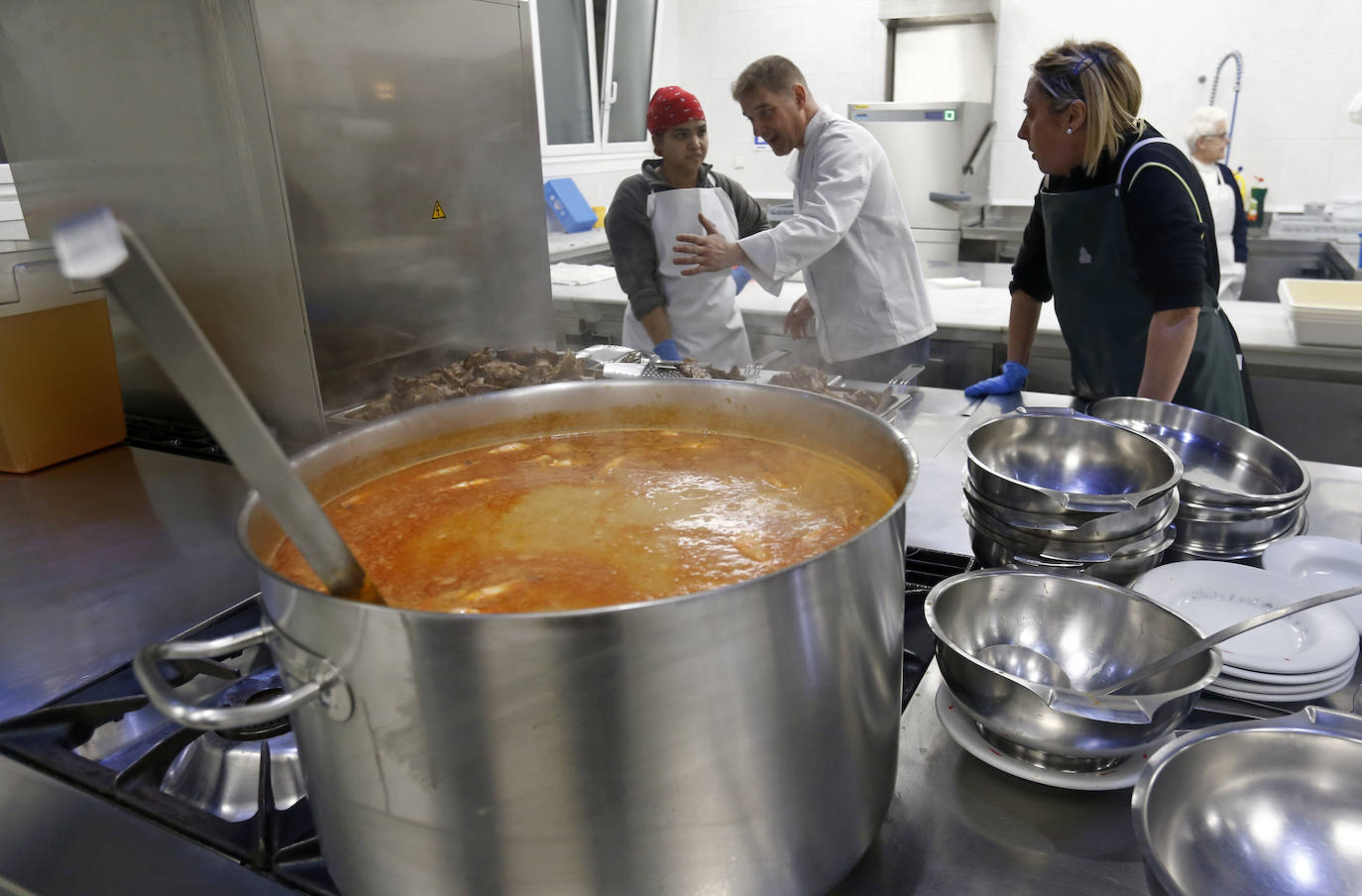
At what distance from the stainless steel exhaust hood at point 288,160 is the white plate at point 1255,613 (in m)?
1.58

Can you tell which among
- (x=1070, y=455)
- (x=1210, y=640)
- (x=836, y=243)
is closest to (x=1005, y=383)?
(x=1070, y=455)

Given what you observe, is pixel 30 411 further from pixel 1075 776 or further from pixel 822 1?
pixel 822 1

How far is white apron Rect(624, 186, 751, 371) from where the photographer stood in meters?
3.19

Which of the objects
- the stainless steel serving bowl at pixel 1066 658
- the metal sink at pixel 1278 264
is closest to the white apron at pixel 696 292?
the stainless steel serving bowl at pixel 1066 658

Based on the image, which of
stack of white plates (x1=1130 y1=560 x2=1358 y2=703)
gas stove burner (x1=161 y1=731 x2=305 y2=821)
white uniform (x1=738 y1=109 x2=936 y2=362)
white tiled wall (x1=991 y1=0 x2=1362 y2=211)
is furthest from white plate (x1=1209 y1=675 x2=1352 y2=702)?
white tiled wall (x1=991 y1=0 x2=1362 y2=211)

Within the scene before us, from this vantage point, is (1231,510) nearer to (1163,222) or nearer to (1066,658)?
(1066,658)

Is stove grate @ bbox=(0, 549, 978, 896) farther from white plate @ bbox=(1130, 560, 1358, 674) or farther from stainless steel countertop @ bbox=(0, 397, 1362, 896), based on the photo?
white plate @ bbox=(1130, 560, 1358, 674)

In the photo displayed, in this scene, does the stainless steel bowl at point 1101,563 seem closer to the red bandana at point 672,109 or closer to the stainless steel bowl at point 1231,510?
the stainless steel bowl at point 1231,510

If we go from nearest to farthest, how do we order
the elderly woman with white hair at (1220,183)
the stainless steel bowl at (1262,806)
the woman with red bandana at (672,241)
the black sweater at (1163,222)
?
1. the stainless steel bowl at (1262,806)
2. the black sweater at (1163,222)
3. the woman with red bandana at (672,241)
4. the elderly woman with white hair at (1220,183)

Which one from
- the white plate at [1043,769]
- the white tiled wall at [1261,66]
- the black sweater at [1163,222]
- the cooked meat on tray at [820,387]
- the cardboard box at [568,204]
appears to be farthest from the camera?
the cardboard box at [568,204]

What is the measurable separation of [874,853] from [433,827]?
395 mm

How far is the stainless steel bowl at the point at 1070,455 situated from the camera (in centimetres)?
122

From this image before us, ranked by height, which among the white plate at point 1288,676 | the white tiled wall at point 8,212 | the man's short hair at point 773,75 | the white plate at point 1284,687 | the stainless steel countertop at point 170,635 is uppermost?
the man's short hair at point 773,75

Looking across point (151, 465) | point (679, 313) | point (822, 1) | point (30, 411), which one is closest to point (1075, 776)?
point (151, 465)
